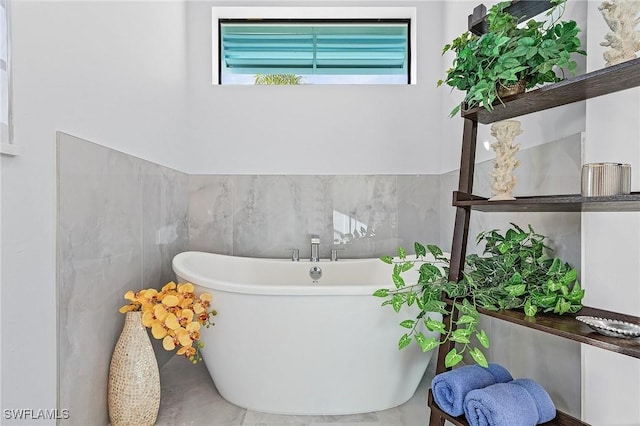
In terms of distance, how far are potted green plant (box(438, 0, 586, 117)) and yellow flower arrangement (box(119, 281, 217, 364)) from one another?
1274 mm

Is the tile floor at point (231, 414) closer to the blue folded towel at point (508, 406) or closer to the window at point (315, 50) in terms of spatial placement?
the blue folded towel at point (508, 406)

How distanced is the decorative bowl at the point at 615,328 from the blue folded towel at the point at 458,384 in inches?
17.4

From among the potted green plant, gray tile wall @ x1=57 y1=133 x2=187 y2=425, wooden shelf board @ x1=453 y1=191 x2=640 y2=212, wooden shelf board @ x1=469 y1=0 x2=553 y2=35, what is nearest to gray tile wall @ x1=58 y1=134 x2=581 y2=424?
gray tile wall @ x1=57 y1=133 x2=187 y2=425

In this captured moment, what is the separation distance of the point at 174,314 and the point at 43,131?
79 centimetres

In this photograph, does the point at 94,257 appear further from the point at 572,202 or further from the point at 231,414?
the point at 572,202

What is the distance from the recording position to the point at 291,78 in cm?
288

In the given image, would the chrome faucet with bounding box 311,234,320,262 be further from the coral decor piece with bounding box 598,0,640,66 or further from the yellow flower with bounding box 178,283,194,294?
the coral decor piece with bounding box 598,0,640,66

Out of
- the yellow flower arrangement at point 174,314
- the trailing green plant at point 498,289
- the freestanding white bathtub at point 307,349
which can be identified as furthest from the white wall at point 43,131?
the trailing green plant at point 498,289

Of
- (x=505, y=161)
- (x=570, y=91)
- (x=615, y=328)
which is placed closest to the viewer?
(x=615, y=328)

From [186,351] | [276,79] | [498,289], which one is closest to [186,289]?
[186,351]

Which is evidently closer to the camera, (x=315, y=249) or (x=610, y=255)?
(x=610, y=255)

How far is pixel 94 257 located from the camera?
1.52 metres

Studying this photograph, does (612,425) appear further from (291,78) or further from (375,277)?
(291,78)

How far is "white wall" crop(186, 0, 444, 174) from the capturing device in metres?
2.74
